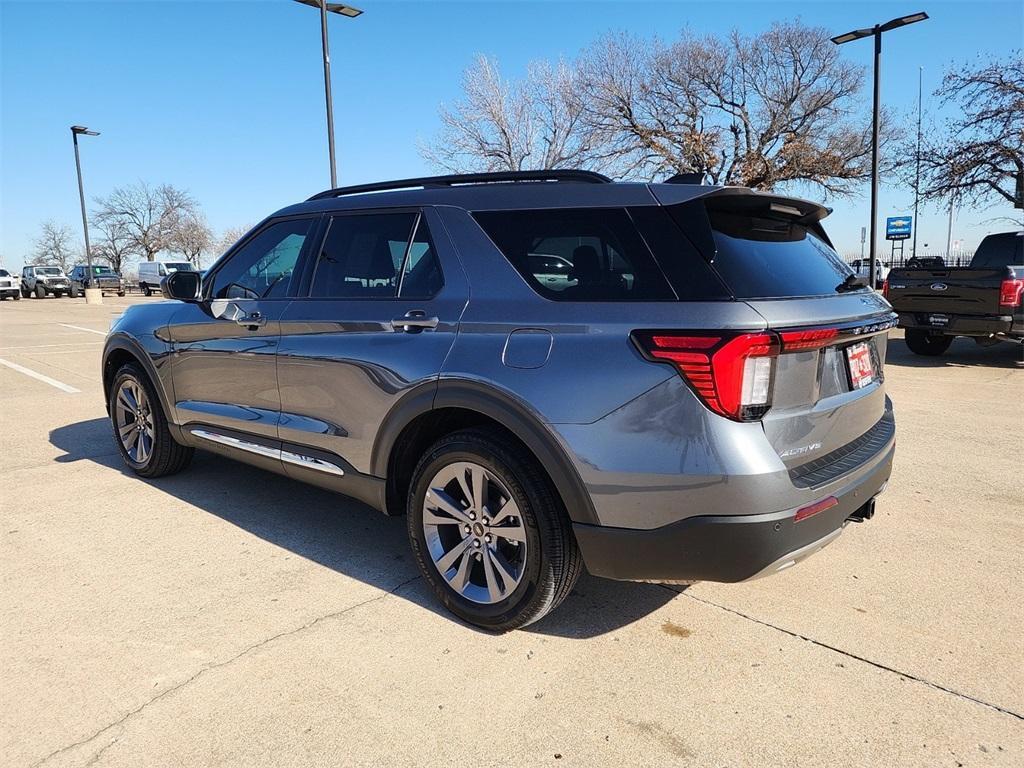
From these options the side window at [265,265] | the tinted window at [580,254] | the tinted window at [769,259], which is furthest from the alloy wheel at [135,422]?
the tinted window at [769,259]

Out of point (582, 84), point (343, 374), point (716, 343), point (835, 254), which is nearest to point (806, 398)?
point (716, 343)

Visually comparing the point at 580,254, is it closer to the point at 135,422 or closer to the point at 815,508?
the point at 815,508

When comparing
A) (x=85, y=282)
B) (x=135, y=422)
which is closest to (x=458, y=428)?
(x=135, y=422)

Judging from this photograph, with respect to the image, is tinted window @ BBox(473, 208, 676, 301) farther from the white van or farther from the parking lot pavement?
the white van

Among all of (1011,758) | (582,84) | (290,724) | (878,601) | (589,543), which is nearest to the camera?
(1011,758)

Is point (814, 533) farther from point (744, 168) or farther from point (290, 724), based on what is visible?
point (744, 168)

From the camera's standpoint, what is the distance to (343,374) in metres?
3.30

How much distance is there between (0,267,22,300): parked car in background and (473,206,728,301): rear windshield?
4574 cm

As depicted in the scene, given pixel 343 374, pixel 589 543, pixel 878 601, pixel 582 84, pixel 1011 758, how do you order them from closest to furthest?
pixel 1011 758
pixel 589 543
pixel 878 601
pixel 343 374
pixel 582 84

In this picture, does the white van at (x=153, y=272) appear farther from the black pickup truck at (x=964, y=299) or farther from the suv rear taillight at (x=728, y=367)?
the suv rear taillight at (x=728, y=367)

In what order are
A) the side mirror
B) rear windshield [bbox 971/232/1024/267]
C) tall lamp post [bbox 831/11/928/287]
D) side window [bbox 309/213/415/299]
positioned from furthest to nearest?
1. tall lamp post [bbox 831/11/928/287]
2. rear windshield [bbox 971/232/1024/267]
3. the side mirror
4. side window [bbox 309/213/415/299]

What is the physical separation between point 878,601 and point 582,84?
92.7 feet

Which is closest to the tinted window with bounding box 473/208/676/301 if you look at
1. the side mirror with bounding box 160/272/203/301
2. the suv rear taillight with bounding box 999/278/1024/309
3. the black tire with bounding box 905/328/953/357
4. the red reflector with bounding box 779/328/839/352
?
the red reflector with bounding box 779/328/839/352

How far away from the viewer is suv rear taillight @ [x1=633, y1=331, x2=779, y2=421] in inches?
88.4
